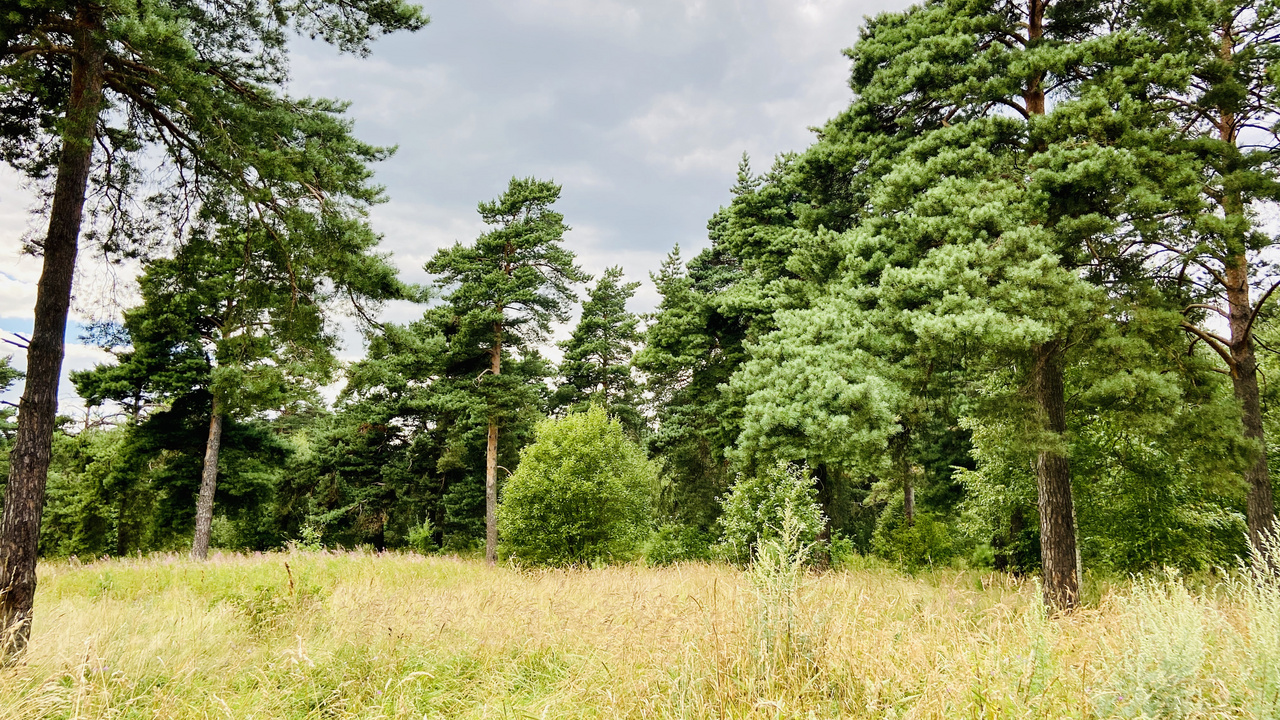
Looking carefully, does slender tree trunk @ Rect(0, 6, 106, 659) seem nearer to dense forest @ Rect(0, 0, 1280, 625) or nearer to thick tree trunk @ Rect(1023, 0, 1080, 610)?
dense forest @ Rect(0, 0, 1280, 625)

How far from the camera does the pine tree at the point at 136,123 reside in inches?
183

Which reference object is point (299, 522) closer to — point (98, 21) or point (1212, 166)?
point (98, 21)

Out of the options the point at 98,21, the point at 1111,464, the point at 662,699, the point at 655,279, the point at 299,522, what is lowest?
the point at 299,522

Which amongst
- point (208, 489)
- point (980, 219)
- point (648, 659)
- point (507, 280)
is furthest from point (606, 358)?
point (648, 659)

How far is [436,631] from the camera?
4.96m

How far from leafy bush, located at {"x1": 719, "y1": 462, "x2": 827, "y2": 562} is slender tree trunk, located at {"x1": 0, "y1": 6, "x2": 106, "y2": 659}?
927 centimetres

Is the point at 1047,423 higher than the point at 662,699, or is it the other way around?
the point at 1047,423

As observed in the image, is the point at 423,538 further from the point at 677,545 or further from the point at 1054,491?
the point at 1054,491

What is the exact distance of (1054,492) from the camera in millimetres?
7520

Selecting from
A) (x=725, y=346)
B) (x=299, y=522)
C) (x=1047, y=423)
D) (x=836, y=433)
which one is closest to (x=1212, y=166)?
(x=1047, y=423)

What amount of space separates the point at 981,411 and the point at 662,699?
22.3 feet

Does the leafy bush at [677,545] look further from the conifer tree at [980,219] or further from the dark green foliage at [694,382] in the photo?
the conifer tree at [980,219]

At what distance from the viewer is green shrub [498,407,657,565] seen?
15328 millimetres

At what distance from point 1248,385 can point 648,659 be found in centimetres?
1112
